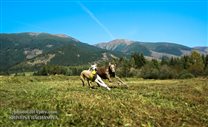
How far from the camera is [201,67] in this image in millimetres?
113625

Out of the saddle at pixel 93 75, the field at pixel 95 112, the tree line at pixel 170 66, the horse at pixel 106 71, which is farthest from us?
the tree line at pixel 170 66

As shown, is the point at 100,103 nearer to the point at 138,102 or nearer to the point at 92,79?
the point at 138,102

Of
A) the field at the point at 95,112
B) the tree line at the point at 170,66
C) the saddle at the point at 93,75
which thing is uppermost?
the tree line at the point at 170,66

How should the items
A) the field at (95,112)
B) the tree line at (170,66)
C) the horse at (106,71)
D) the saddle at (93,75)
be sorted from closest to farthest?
the field at (95,112), the saddle at (93,75), the horse at (106,71), the tree line at (170,66)

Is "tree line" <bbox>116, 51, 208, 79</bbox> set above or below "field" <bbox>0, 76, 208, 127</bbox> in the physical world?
above

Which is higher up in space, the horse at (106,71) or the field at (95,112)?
the horse at (106,71)

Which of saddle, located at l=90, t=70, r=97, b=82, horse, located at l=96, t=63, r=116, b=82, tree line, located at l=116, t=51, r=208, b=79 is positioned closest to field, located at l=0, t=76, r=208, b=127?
saddle, located at l=90, t=70, r=97, b=82

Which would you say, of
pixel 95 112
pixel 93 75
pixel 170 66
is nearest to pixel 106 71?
pixel 93 75

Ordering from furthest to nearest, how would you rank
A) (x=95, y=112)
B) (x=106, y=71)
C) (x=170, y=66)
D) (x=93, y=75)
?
(x=170, y=66)
(x=106, y=71)
(x=93, y=75)
(x=95, y=112)

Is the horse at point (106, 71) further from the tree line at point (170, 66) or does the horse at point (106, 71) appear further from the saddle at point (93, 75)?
the tree line at point (170, 66)

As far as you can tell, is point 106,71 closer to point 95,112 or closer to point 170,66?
point 95,112

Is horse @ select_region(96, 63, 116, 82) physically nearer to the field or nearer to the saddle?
the saddle

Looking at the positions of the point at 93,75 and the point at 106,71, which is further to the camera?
the point at 106,71

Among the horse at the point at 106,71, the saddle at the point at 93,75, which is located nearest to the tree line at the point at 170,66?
the horse at the point at 106,71
